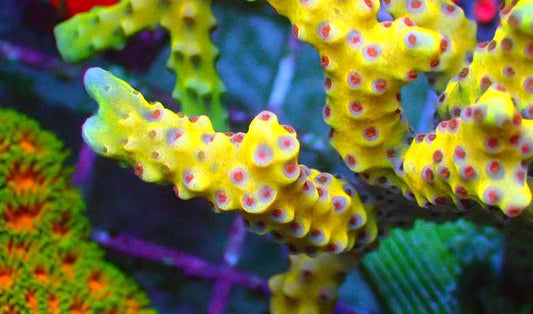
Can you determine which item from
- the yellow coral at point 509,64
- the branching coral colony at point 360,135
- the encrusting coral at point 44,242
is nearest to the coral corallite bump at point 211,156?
the branching coral colony at point 360,135

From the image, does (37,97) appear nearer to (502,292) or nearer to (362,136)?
(362,136)

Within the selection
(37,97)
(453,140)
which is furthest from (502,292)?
(37,97)

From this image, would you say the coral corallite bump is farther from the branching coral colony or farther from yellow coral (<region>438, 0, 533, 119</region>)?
yellow coral (<region>438, 0, 533, 119</region>)

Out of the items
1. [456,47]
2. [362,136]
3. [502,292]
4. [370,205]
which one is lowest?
[502,292]

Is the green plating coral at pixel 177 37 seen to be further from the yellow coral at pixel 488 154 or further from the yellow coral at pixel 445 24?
the yellow coral at pixel 488 154

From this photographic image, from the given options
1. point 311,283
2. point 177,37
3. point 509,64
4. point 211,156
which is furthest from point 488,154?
point 177,37

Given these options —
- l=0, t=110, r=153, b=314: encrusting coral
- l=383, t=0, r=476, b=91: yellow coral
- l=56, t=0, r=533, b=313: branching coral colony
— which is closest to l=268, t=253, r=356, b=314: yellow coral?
l=56, t=0, r=533, b=313: branching coral colony
